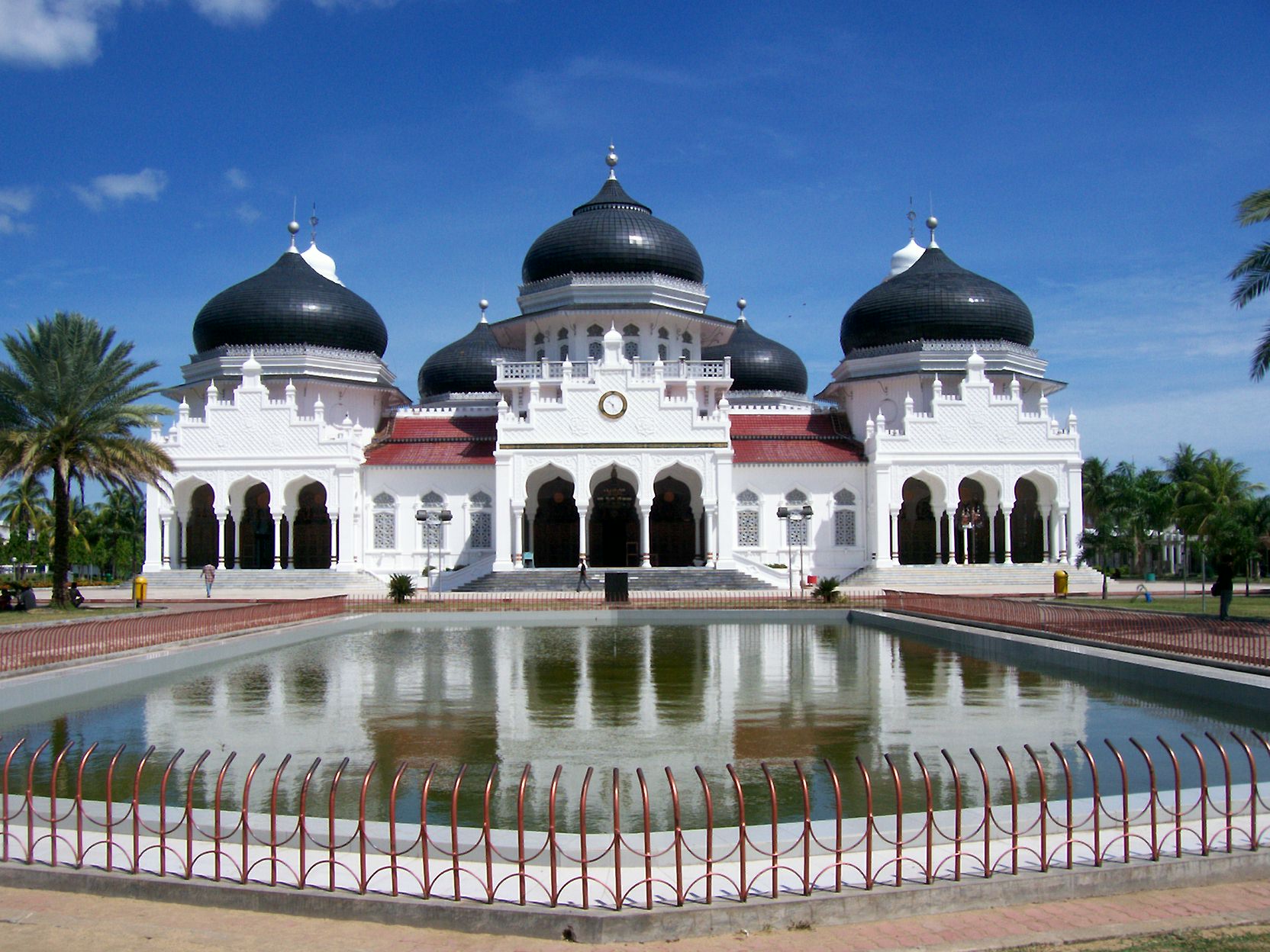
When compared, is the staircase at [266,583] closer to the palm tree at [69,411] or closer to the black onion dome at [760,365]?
the palm tree at [69,411]

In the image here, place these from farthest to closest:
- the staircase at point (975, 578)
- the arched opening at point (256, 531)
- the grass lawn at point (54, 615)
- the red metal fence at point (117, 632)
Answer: the arched opening at point (256, 531)
the staircase at point (975, 578)
the grass lawn at point (54, 615)
the red metal fence at point (117, 632)

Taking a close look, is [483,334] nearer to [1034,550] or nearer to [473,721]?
[1034,550]

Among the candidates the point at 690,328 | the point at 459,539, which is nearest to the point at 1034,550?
the point at 690,328

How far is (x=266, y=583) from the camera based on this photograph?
33.9 meters

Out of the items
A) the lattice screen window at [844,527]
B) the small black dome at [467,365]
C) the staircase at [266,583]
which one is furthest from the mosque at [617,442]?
the small black dome at [467,365]

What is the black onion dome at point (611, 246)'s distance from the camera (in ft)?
125

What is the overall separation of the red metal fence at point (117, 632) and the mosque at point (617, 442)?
1486 centimetres

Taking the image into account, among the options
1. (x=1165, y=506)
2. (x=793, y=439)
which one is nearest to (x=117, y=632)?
Result: (x=793, y=439)

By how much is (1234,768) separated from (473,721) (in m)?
6.44

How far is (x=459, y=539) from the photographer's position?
36.9 meters

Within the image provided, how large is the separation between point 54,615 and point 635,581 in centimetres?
1477

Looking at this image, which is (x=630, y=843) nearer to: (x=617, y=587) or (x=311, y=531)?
(x=617, y=587)

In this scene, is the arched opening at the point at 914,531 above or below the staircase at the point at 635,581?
above

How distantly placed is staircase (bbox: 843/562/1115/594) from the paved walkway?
27992 millimetres
